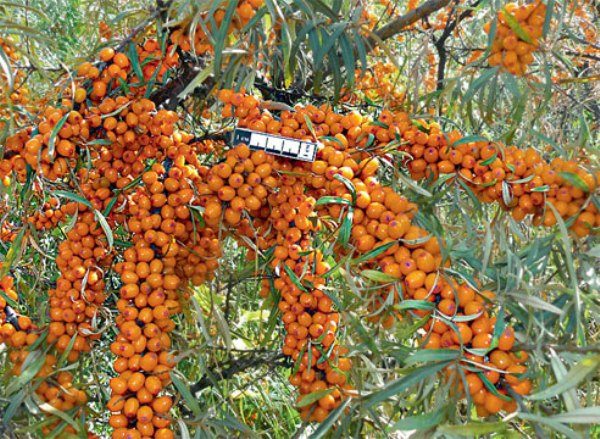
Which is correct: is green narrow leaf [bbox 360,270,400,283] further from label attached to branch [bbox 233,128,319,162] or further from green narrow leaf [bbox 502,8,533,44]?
green narrow leaf [bbox 502,8,533,44]

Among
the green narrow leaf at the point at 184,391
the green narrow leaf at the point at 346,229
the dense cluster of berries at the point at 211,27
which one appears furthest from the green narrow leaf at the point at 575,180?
the green narrow leaf at the point at 184,391

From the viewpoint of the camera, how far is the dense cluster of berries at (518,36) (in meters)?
1.27

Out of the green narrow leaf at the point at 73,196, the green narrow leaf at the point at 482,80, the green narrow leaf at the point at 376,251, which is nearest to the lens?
the green narrow leaf at the point at 376,251

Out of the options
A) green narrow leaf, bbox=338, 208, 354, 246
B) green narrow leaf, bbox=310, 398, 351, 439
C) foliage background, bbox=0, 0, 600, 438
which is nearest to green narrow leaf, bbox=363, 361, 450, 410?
foliage background, bbox=0, 0, 600, 438

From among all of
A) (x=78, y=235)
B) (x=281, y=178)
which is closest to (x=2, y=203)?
(x=78, y=235)

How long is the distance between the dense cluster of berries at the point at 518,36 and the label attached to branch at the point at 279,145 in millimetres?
459

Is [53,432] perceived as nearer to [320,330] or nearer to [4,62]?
[320,330]

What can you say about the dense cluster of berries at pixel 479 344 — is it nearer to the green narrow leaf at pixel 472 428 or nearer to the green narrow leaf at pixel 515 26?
the green narrow leaf at pixel 472 428

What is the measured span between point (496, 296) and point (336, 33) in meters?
0.64

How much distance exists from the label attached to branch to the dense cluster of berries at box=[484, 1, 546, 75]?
459 millimetres

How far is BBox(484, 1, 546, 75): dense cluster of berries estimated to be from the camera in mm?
1267

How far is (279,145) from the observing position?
1163mm

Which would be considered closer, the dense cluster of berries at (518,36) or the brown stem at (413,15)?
the dense cluster of berries at (518,36)

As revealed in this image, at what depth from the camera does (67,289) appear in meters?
1.24
